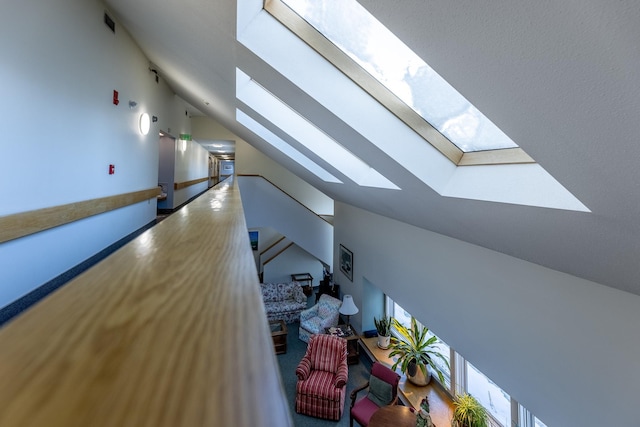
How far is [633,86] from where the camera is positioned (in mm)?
647

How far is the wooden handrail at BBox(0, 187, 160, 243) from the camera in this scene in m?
1.59

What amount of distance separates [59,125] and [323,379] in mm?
4090

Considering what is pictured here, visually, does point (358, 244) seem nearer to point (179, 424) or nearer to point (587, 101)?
point (587, 101)

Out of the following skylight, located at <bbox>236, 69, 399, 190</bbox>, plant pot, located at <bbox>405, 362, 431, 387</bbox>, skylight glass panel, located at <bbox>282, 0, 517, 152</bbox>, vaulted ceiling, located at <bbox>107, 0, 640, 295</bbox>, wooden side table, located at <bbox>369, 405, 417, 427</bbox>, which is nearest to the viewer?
vaulted ceiling, located at <bbox>107, 0, 640, 295</bbox>

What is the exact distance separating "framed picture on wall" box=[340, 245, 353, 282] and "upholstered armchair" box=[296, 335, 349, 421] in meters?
Result: 1.52

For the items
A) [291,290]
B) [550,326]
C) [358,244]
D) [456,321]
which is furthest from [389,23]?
[291,290]

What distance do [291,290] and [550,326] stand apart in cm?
562

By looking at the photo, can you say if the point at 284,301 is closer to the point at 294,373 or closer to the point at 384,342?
the point at 294,373

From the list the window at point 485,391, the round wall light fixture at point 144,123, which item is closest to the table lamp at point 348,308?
the window at point 485,391

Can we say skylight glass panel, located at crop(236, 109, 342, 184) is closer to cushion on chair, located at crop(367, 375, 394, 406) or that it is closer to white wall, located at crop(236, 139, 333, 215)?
cushion on chair, located at crop(367, 375, 394, 406)

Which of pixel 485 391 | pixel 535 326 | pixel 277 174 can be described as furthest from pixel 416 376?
pixel 277 174

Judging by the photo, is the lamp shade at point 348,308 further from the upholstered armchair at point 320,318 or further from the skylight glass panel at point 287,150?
the skylight glass panel at point 287,150

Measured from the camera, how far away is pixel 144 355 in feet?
0.94

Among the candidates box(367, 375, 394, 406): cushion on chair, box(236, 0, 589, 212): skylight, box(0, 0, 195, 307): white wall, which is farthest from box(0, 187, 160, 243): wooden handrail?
box(367, 375, 394, 406): cushion on chair
